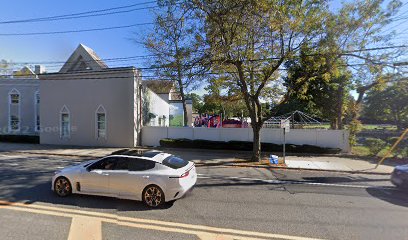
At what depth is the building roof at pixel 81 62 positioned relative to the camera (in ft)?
73.5

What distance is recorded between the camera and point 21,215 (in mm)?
6160

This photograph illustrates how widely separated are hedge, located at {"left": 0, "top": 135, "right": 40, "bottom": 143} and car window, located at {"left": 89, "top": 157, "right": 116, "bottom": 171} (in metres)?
19.6

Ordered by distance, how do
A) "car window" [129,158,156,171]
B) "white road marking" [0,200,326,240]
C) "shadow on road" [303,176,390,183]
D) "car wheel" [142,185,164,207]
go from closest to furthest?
"white road marking" [0,200,326,240] < "car wheel" [142,185,164,207] < "car window" [129,158,156,171] < "shadow on road" [303,176,390,183]

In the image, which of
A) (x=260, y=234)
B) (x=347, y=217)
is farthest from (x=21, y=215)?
(x=347, y=217)

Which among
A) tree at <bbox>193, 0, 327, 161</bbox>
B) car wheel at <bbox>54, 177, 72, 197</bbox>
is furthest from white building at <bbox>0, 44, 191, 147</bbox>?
car wheel at <bbox>54, 177, 72, 197</bbox>

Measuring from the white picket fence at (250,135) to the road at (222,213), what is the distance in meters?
8.93

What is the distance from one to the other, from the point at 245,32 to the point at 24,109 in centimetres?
2691

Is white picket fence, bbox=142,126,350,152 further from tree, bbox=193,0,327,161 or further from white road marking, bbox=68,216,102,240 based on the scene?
white road marking, bbox=68,216,102,240

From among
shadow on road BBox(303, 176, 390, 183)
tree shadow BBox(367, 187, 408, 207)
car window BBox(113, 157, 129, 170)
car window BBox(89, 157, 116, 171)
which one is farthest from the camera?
shadow on road BBox(303, 176, 390, 183)

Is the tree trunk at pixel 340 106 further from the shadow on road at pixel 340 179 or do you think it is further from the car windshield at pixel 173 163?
the car windshield at pixel 173 163

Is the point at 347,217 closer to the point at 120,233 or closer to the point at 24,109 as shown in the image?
the point at 120,233

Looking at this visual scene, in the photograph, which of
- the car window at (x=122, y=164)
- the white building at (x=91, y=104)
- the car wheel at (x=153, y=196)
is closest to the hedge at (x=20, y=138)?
the white building at (x=91, y=104)

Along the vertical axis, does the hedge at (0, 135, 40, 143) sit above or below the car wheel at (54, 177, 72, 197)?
above

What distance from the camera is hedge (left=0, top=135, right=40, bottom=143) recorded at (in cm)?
2341
